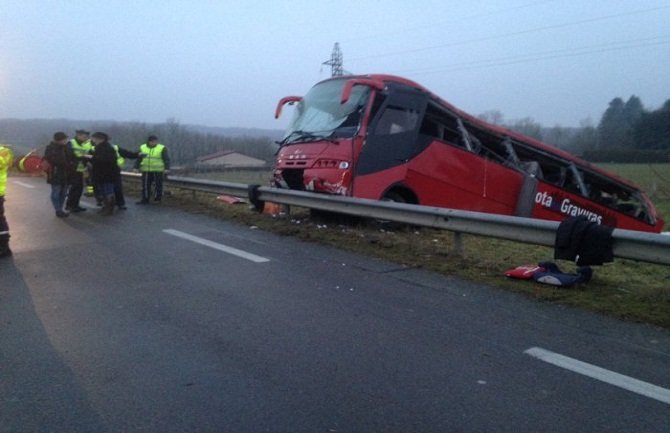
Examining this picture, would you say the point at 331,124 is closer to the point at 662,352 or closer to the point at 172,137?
the point at 662,352

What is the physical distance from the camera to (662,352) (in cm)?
418

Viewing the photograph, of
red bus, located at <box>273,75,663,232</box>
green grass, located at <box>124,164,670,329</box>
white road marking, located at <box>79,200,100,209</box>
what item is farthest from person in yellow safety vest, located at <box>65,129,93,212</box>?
red bus, located at <box>273,75,663,232</box>

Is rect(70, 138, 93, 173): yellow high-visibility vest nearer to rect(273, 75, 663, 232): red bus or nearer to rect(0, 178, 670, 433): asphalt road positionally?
rect(273, 75, 663, 232): red bus

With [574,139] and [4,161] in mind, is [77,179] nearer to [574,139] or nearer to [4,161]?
[4,161]

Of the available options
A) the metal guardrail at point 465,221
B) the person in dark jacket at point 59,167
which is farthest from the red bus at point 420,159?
the person in dark jacket at point 59,167

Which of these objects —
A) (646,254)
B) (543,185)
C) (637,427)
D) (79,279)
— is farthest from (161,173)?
(637,427)

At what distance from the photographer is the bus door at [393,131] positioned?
9969 mm

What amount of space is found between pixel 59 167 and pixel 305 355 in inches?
372

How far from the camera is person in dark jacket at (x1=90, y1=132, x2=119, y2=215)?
39.7 ft

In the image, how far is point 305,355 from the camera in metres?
4.10

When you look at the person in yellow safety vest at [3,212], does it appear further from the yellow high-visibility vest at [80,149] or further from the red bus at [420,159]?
the red bus at [420,159]

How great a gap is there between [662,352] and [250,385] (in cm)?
300

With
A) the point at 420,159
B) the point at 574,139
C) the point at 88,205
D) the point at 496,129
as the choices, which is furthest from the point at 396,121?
the point at 574,139

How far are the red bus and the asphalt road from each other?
3.50m
